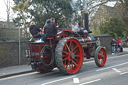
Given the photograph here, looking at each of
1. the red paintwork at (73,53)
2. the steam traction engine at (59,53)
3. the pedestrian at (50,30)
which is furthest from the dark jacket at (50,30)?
the red paintwork at (73,53)

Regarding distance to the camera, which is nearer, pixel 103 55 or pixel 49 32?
pixel 49 32

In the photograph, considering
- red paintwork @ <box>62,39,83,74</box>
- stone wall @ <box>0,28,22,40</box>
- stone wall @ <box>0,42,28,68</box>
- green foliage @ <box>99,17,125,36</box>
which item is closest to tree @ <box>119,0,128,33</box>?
green foliage @ <box>99,17,125,36</box>

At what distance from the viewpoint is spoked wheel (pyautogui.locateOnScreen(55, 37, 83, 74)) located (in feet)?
26.7

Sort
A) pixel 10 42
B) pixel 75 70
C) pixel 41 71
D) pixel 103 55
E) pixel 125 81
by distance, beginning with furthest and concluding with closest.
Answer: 1. pixel 10 42
2. pixel 103 55
3. pixel 41 71
4. pixel 75 70
5. pixel 125 81

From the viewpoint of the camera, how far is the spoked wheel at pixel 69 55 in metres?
8.14

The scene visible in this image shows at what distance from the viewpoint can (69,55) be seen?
870 cm

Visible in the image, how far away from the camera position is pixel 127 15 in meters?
28.1

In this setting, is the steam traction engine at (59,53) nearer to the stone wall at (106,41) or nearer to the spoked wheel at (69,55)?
the spoked wheel at (69,55)

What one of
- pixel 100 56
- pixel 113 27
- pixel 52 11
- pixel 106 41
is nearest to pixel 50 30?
pixel 100 56

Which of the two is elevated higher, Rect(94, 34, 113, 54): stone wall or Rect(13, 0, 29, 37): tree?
Rect(13, 0, 29, 37): tree

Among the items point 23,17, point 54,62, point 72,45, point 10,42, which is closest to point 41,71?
point 54,62

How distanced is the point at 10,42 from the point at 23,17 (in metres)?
6.07

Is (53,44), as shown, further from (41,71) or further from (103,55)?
(103,55)

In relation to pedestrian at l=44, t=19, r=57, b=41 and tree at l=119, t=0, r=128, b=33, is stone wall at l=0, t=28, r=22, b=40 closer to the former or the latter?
pedestrian at l=44, t=19, r=57, b=41
